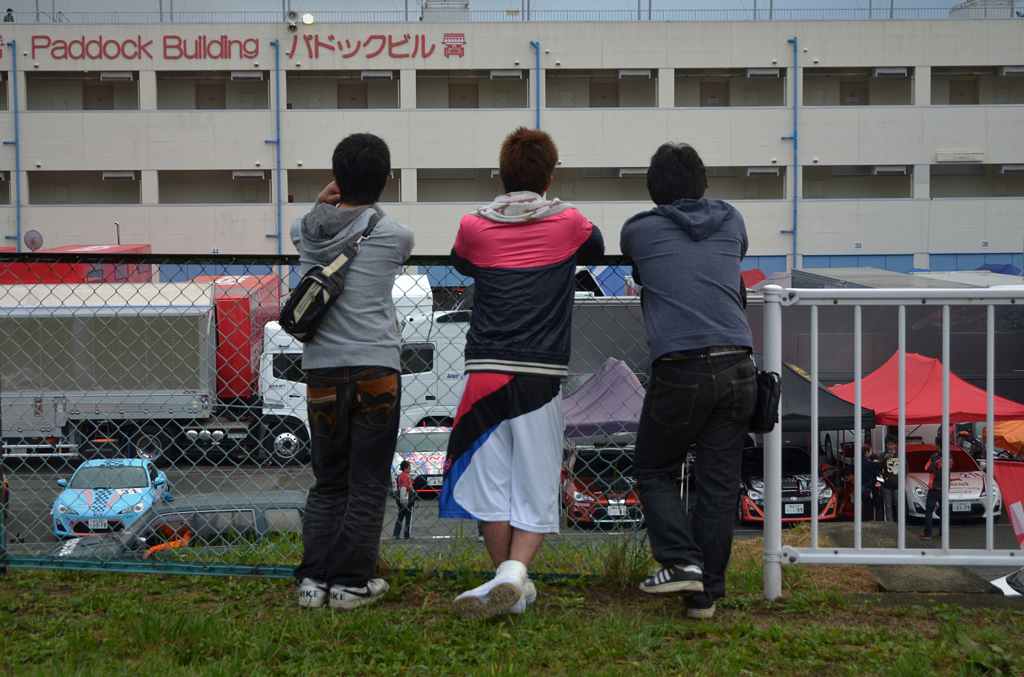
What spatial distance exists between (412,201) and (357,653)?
3088 centimetres

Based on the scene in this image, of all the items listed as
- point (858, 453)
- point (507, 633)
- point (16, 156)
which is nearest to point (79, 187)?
point (16, 156)

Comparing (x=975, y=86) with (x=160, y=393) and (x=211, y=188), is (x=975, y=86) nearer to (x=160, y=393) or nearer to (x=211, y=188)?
(x=211, y=188)

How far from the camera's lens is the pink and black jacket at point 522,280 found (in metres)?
3.04

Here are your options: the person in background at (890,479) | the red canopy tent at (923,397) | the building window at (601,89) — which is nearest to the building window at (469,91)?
the building window at (601,89)

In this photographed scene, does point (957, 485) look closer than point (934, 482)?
Yes

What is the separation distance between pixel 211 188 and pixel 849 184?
84.1 feet

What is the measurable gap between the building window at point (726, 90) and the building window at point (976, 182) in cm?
725

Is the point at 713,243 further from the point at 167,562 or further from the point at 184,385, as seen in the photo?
the point at 184,385

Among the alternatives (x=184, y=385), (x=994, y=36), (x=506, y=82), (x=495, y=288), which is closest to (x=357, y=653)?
(x=495, y=288)

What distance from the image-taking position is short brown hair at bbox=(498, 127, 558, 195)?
3.17 m

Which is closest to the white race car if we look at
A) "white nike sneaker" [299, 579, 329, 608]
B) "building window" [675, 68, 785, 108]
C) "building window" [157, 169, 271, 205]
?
"white nike sneaker" [299, 579, 329, 608]

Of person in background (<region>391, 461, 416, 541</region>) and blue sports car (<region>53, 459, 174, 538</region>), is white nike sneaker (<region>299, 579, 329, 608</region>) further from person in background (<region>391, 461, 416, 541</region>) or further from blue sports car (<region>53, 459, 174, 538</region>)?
blue sports car (<region>53, 459, 174, 538</region>)

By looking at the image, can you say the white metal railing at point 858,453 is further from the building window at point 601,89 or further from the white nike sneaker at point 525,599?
the building window at point 601,89

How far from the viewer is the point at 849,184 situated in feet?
112
